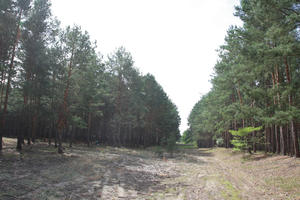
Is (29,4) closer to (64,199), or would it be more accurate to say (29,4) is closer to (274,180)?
(64,199)

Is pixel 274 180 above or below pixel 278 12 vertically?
below

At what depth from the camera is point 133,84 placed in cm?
3541

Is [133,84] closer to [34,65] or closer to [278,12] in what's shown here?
[34,65]

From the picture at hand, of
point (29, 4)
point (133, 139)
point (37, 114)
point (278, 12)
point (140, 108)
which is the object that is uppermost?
point (29, 4)

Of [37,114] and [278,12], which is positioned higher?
[278,12]

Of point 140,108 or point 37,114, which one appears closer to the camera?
point 37,114

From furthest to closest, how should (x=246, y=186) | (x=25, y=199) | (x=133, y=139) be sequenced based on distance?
(x=133, y=139)
(x=246, y=186)
(x=25, y=199)

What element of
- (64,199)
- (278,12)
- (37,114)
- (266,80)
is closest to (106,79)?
(37,114)

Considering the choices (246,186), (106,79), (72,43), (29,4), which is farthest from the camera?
(106,79)

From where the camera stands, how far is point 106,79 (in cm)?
3472

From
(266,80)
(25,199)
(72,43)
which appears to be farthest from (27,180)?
(266,80)

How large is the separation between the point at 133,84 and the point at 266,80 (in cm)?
2056

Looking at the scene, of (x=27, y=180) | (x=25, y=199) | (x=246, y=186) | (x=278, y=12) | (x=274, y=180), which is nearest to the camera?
(x=25, y=199)

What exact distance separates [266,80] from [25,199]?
926 inches
